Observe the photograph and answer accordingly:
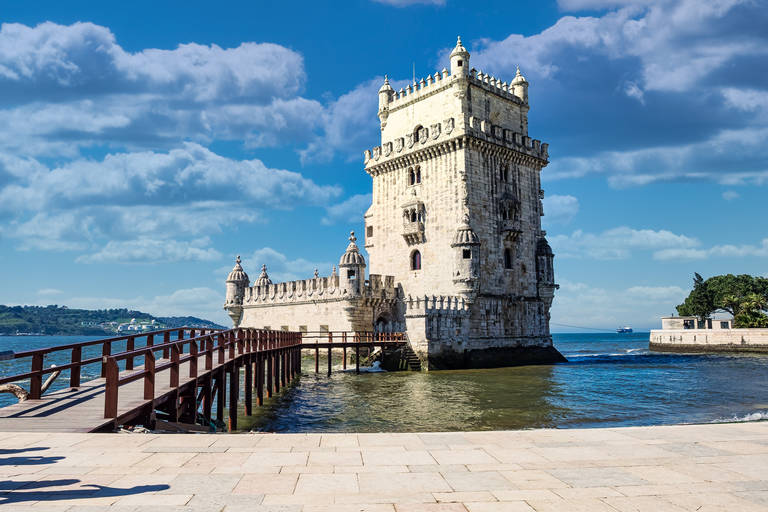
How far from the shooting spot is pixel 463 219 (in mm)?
36688

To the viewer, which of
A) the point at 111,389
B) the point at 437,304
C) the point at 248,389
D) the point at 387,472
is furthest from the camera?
the point at 437,304

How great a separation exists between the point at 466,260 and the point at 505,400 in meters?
15.1

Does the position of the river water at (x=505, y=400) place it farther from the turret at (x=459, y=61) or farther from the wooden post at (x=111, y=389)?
the turret at (x=459, y=61)

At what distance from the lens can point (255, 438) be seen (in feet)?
26.8

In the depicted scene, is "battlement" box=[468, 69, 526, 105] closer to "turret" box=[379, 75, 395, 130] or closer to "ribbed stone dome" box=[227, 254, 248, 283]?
"turret" box=[379, 75, 395, 130]

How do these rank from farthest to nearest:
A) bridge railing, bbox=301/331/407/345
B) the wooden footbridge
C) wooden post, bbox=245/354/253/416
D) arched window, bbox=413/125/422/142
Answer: arched window, bbox=413/125/422/142 < bridge railing, bbox=301/331/407/345 < wooden post, bbox=245/354/253/416 < the wooden footbridge

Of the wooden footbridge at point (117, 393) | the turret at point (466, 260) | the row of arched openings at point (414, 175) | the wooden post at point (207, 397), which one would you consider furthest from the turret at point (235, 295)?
the wooden post at point (207, 397)

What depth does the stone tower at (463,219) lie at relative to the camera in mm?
35906

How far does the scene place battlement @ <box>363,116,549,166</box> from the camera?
1489 inches

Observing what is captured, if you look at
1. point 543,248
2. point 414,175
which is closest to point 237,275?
point 414,175

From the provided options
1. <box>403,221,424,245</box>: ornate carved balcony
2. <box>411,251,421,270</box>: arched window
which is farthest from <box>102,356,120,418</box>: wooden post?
<box>411,251,421,270</box>: arched window

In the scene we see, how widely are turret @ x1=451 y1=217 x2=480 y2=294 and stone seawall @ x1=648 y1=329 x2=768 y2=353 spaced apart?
34.4 meters

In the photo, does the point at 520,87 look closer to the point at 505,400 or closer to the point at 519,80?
the point at 519,80

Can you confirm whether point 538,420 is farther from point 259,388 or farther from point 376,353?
point 376,353
